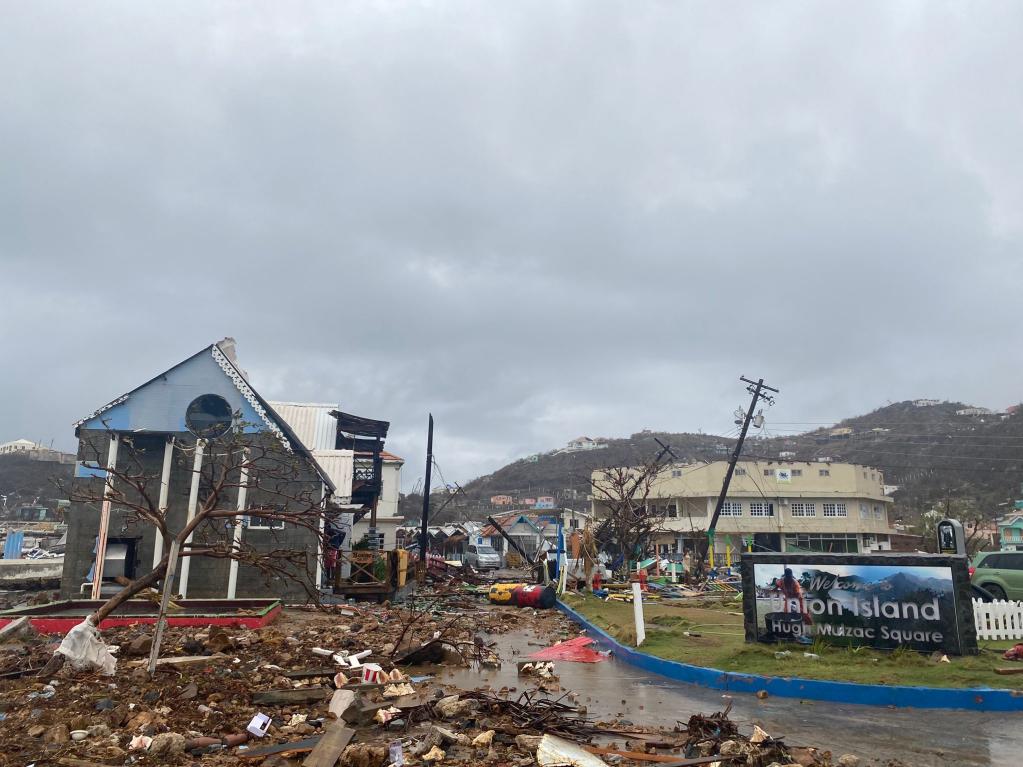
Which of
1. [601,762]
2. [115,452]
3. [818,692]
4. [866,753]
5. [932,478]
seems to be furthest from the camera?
[932,478]

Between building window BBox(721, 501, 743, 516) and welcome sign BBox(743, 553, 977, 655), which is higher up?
building window BBox(721, 501, 743, 516)

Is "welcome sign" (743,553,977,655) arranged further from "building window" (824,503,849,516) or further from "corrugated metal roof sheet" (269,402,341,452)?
"building window" (824,503,849,516)

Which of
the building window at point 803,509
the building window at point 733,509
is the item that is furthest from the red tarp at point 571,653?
the building window at point 803,509

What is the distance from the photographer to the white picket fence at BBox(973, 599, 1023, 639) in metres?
13.1

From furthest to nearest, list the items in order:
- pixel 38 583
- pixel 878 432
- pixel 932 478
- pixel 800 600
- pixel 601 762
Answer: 1. pixel 878 432
2. pixel 932 478
3. pixel 38 583
4. pixel 800 600
5. pixel 601 762

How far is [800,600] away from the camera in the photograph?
496 inches

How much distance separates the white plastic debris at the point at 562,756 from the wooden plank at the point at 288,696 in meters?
3.82

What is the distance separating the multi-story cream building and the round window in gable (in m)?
37.9

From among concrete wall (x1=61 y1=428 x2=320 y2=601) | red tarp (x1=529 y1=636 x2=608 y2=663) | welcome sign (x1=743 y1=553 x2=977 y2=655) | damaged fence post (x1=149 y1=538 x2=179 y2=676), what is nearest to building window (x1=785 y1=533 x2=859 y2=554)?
concrete wall (x1=61 y1=428 x2=320 y2=601)

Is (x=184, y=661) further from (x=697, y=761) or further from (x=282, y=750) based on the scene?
(x=697, y=761)

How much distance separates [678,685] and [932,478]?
102913 mm

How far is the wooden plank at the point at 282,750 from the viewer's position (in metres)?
7.30

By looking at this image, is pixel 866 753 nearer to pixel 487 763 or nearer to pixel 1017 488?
pixel 487 763

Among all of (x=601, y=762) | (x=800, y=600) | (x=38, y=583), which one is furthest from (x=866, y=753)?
(x=38, y=583)
